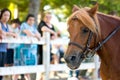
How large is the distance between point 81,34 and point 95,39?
0.25 m

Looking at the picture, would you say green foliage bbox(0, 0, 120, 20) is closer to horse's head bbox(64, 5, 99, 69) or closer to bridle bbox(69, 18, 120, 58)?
bridle bbox(69, 18, 120, 58)

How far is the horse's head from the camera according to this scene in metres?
5.21

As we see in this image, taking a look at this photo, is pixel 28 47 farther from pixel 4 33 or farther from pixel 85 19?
pixel 85 19

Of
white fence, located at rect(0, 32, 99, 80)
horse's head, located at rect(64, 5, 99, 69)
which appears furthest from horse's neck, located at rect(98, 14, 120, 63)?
white fence, located at rect(0, 32, 99, 80)

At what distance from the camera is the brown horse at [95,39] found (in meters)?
5.23

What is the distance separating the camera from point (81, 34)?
528 centimetres

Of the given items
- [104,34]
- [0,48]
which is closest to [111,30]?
[104,34]

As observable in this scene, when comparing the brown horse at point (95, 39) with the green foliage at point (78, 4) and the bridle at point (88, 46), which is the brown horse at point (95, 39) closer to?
the bridle at point (88, 46)

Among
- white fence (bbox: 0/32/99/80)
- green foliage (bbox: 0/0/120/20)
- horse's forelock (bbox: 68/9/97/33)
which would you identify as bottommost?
white fence (bbox: 0/32/99/80)

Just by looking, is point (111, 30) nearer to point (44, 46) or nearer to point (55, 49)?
point (44, 46)

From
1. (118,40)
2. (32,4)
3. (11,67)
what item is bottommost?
(11,67)

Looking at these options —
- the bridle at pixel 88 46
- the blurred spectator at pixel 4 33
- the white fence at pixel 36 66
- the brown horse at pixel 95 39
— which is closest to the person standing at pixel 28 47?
the white fence at pixel 36 66

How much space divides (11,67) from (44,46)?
4.66 ft

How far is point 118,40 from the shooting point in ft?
18.2
